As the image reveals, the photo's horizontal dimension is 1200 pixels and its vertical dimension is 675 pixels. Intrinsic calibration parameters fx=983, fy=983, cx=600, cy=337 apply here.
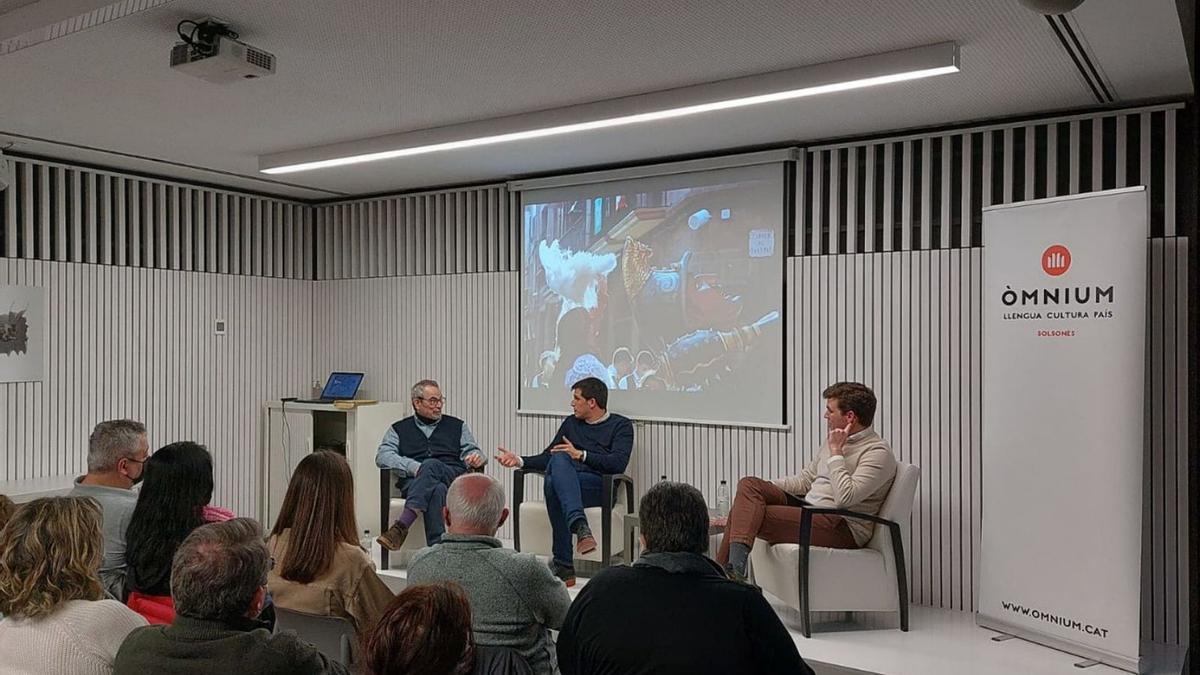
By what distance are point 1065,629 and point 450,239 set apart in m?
5.22

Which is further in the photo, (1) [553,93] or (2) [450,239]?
(2) [450,239]

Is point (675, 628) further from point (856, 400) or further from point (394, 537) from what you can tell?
point (394, 537)

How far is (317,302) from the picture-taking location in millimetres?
8688

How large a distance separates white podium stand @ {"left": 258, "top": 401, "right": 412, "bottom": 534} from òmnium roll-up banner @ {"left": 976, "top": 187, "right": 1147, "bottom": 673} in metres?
4.66

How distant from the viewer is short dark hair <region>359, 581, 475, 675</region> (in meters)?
2.16

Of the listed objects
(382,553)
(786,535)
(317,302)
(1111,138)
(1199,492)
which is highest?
(1111,138)

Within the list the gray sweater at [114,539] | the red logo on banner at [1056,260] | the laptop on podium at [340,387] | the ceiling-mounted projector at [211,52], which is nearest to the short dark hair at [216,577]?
the gray sweater at [114,539]

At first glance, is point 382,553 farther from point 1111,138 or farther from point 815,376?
point 1111,138

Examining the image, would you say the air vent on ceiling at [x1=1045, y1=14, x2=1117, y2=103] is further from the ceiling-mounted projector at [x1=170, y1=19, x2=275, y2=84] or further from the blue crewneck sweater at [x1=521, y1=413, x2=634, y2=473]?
the blue crewneck sweater at [x1=521, y1=413, x2=634, y2=473]

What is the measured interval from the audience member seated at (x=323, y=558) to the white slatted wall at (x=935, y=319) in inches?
135

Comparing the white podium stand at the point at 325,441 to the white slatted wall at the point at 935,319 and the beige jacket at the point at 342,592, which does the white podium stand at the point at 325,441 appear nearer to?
the white slatted wall at the point at 935,319

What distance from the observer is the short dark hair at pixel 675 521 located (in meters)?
2.86

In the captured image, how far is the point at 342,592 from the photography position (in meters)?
3.29

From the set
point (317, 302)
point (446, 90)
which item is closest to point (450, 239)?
point (317, 302)
